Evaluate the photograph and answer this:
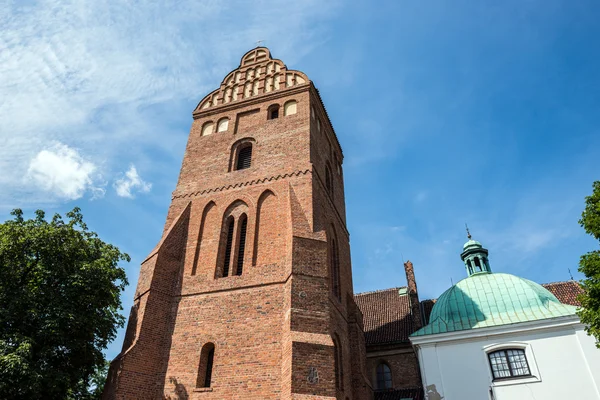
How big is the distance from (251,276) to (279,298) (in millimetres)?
1417

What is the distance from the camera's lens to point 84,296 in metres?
14.0

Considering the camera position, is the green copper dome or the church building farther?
the green copper dome

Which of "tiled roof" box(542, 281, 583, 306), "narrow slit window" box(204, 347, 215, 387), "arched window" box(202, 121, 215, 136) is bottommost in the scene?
"narrow slit window" box(204, 347, 215, 387)

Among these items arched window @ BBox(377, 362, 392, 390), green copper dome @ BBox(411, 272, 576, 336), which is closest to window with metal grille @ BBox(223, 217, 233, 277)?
green copper dome @ BBox(411, 272, 576, 336)

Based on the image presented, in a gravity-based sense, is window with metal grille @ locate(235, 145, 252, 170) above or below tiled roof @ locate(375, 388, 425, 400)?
above

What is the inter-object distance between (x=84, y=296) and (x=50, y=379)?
2.73 metres

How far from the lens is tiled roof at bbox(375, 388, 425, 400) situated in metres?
18.9

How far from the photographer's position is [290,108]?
65.5ft

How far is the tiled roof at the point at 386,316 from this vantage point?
22.0 metres

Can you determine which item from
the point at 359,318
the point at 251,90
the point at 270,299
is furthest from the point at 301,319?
the point at 251,90

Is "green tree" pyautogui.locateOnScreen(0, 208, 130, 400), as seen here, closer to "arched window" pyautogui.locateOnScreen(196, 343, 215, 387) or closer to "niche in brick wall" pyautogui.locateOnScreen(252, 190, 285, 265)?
"arched window" pyautogui.locateOnScreen(196, 343, 215, 387)

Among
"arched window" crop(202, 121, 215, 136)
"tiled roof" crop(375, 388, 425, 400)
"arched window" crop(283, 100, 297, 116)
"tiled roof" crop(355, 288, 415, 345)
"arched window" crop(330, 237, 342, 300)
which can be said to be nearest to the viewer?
"arched window" crop(330, 237, 342, 300)

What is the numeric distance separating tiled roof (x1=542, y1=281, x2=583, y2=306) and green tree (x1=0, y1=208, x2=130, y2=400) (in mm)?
21015

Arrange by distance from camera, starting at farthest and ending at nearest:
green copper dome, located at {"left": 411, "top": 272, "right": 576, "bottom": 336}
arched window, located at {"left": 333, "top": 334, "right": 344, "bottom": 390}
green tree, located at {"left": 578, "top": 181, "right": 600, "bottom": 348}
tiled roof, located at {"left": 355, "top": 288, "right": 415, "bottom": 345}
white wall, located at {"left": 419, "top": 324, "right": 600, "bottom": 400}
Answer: tiled roof, located at {"left": 355, "top": 288, "right": 415, "bottom": 345} < green copper dome, located at {"left": 411, "top": 272, "right": 576, "bottom": 336} < white wall, located at {"left": 419, "top": 324, "right": 600, "bottom": 400} < arched window, located at {"left": 333, "top": 334, "right": 344, "bottom": 390} < green tree, located at {"left": 578, "top": 181, "right": 600, "bottom": 348}
